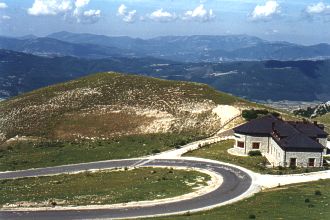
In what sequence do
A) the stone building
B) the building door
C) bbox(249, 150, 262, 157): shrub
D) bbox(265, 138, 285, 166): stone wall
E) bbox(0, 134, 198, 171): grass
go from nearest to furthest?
the stone building < the building door < bbox(265, 138, 285, 166): stone wall < bbox(249, 150, 262, 157): shrub < bbox(0, 134, 198, 171): grass

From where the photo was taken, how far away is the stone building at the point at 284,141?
79.2 metres

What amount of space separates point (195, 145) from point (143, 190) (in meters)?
38.4

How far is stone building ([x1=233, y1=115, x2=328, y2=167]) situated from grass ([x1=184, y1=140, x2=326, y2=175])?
8.77 ft

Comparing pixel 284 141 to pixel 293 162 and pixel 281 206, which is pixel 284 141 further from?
pixel 281 206

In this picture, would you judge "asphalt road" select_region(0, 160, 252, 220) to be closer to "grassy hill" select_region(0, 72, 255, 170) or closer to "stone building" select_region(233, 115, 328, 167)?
"grassy hill" select_region(0, 72, 255, 170)

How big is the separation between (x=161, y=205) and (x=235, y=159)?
1222 inches

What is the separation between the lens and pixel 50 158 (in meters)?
91.9

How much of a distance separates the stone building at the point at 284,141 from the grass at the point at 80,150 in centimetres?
1507

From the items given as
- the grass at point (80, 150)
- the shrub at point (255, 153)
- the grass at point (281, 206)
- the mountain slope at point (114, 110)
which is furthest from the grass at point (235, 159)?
the mountain slope at point (114, 110)

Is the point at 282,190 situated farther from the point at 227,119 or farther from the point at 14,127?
the point at 14,127

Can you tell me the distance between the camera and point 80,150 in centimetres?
9856

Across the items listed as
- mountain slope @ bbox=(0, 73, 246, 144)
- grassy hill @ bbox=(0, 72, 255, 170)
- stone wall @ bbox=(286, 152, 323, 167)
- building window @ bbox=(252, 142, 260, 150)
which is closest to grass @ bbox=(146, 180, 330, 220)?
stone wall @ bbox=(286, 152, 323, 167)

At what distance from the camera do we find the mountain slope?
11456cm

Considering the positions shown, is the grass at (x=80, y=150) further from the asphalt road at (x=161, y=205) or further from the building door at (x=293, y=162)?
the building door at (x=293, y=162)
